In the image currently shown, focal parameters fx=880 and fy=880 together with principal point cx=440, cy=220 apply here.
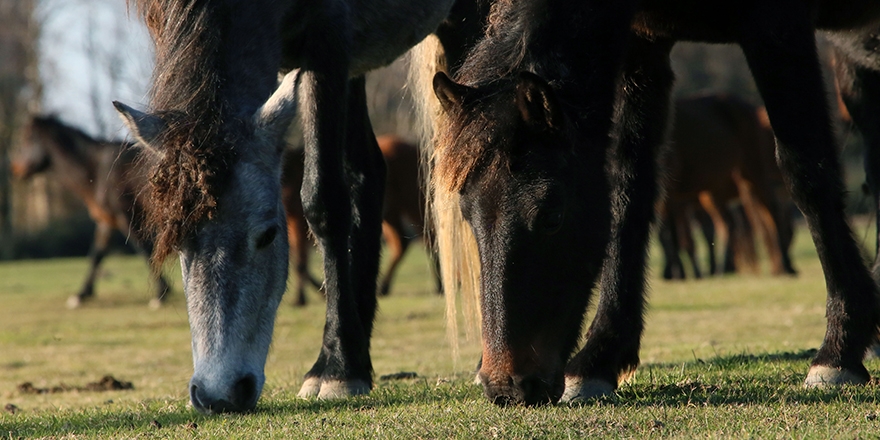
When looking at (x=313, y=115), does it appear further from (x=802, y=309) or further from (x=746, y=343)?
(x=802, y=309)

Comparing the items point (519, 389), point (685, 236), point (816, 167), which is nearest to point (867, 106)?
point (816, 167)

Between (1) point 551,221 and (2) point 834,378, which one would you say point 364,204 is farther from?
(2) point 834,378

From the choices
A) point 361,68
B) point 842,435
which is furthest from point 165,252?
point 842,435

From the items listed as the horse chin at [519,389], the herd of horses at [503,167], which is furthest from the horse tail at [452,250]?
the horse chin at [519,389]

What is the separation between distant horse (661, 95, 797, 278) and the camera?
569 inches

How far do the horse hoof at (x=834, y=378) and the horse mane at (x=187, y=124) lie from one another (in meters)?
2.64

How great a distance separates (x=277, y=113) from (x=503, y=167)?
3.41 ft

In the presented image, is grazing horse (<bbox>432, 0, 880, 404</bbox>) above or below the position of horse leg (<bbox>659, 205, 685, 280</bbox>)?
above

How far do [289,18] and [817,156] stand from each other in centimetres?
251

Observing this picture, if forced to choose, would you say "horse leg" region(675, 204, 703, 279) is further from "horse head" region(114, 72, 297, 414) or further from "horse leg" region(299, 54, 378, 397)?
"horse head" region(114, 72, 297, 414)

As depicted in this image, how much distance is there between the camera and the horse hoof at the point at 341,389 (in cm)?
412

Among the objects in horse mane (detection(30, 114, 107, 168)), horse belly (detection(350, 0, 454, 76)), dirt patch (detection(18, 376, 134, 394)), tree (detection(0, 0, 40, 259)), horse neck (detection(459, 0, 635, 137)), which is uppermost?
tree (detection(0, 0, 40, 259))

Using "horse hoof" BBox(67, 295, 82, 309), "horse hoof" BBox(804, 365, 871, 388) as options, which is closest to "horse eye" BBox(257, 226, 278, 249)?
"horse hoof" BBox(804, 365, 871, 388)

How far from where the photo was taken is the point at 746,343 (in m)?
6.71
